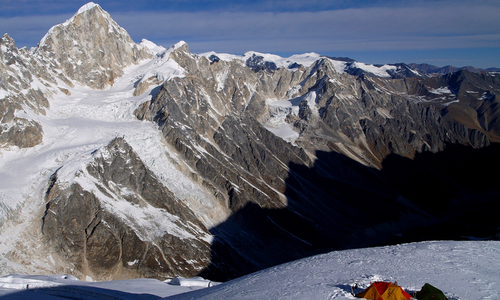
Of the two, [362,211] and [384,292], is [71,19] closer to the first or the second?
[362,211]

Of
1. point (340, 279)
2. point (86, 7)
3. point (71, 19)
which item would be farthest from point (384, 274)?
point (86, 7)

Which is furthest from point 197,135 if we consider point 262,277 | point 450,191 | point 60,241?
point 450,191

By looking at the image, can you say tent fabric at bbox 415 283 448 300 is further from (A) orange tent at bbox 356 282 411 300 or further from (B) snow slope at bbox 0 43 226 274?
(B) snow slope at bbox 0 43 226 274

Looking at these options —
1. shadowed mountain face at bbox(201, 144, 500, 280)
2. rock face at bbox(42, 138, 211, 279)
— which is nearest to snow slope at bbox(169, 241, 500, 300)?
shadowed mountain face at bbox(201, 144, 500, 280)

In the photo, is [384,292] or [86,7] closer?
[384,292]

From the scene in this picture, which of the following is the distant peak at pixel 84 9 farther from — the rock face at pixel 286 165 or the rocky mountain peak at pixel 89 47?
the rock face at pixel 286 165

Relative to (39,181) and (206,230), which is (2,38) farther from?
(206,230)
